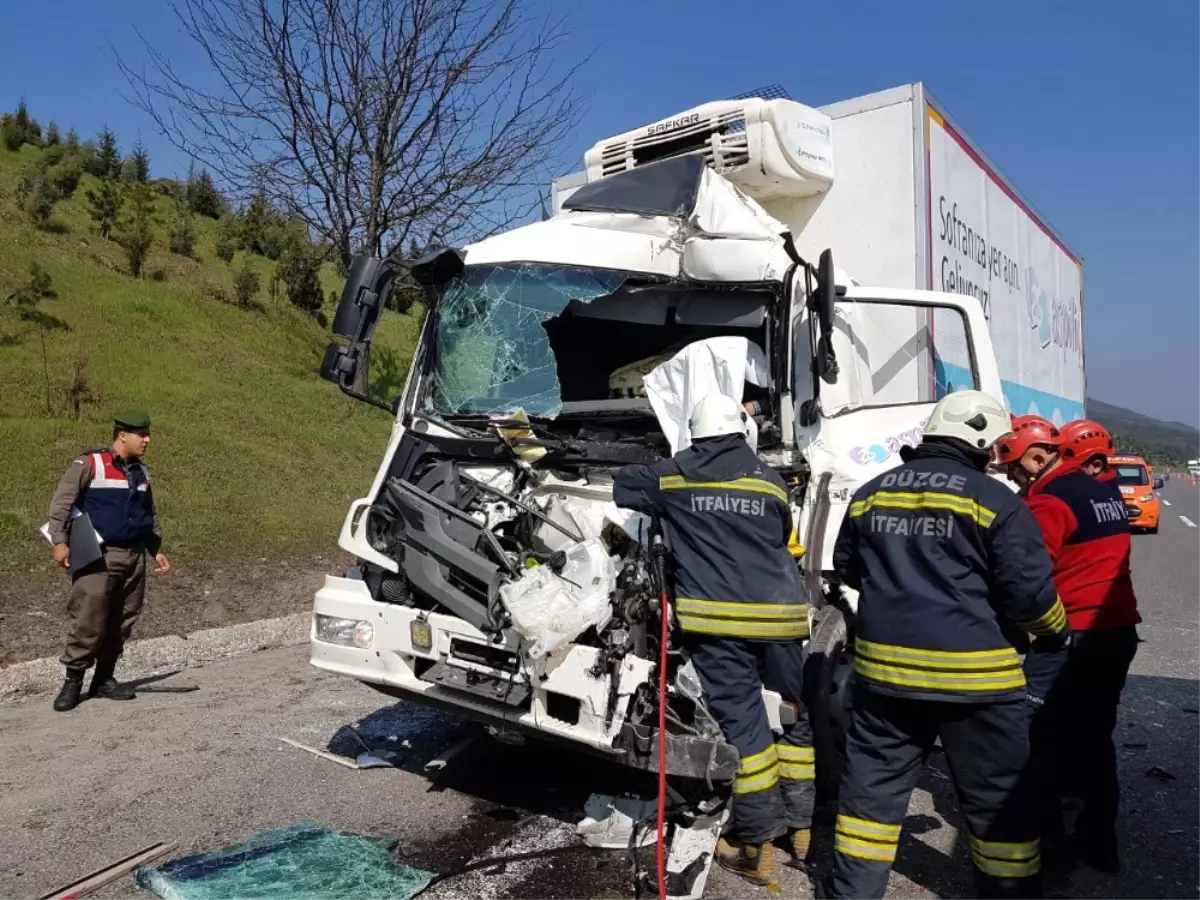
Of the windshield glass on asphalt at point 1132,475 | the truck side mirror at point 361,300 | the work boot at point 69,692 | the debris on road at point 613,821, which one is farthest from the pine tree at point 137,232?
the windshield glass on asphalt at point 1132,475

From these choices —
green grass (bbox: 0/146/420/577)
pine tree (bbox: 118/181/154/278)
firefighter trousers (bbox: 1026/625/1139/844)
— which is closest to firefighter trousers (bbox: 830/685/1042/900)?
firefighter trousers (bbox: 1026/625/1139/844)

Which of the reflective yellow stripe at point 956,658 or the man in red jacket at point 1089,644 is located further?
the man in red jacket at point 1089,644

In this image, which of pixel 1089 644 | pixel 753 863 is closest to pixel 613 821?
pixel 753 863

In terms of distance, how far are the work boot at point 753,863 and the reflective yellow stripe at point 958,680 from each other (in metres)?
1.00

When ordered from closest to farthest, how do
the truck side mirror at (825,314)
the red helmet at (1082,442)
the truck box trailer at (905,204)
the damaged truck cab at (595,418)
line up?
the damaged truck cab at (595,418) < the red helmet at (1082,442) < the truck side mirror at (825,314) < the truck box trailer at (905,204)

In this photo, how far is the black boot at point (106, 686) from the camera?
6242 mm

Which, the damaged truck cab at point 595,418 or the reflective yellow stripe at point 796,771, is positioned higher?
the damaged truck cab at point 595,418

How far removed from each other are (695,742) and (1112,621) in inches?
69.7

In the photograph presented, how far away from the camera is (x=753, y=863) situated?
3.82 meters

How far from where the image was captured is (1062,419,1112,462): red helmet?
13.6 ft

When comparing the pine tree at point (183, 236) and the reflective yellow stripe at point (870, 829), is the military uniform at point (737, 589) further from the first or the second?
the pine tree at point (183, 236)

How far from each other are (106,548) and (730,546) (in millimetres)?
4222

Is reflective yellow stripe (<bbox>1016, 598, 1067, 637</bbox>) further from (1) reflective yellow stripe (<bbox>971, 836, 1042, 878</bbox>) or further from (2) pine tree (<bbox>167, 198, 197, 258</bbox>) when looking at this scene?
(2) pine tree (<bbox>167, 198, 197, 258</bbox>)

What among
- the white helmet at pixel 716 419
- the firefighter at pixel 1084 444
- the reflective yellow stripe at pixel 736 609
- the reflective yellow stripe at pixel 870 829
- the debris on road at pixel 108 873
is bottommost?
the debris on road at pixel 108 873
